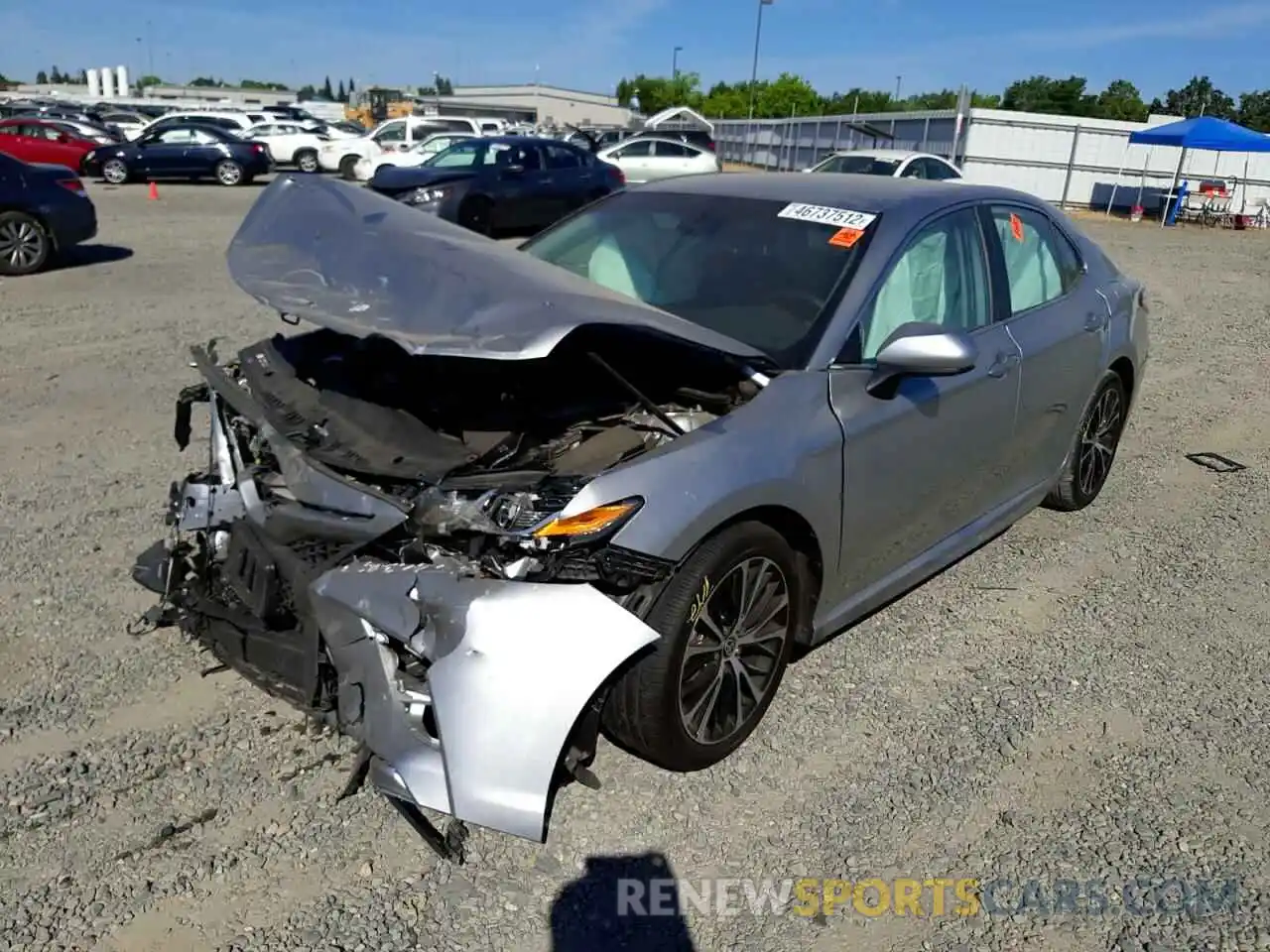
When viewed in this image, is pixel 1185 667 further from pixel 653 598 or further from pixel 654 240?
pixel 654 240

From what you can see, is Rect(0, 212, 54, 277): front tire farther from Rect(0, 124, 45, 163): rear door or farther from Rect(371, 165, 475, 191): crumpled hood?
Rect(0, 124, 45, 163): rear door

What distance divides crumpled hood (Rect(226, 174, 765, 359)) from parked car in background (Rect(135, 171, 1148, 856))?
0.04 feet

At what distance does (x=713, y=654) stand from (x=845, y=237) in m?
1.67

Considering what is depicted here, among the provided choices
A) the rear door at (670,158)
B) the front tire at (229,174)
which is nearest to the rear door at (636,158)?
the rear door at (670,158)

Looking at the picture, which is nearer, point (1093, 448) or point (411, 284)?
point (411, 284)

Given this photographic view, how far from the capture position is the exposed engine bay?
8.86 feet

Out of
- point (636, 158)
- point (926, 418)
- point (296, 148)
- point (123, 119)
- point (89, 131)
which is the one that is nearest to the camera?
point (926, 418)

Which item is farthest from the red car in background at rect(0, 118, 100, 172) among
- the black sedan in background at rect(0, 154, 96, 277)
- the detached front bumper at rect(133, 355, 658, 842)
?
the detached front bumper at rect(133, 355, 658, 842)

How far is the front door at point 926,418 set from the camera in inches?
A: 135

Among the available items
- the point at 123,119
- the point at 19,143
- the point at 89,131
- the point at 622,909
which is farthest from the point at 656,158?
the point at 123,119

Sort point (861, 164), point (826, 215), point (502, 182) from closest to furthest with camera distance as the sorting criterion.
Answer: point (826, 215), point (502, 182), point (861, 164)

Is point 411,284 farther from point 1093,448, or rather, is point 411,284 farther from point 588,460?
point 1093,448

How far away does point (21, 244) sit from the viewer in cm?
1080

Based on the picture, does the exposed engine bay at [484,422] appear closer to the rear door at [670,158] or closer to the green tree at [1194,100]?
the rear door at [670,158]
